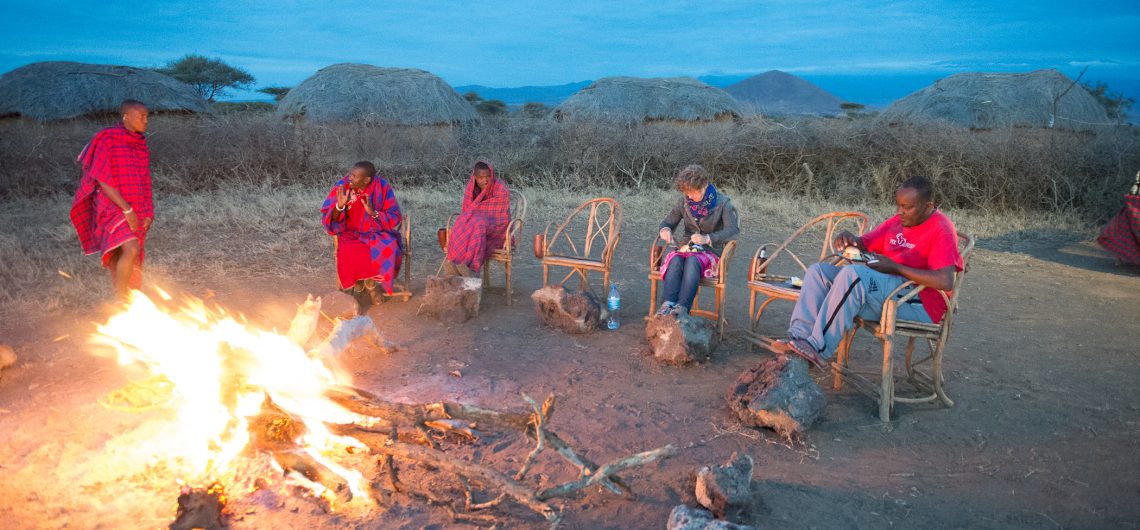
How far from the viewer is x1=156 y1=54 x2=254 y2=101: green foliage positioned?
84.1ft

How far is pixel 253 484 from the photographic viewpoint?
2.75 m

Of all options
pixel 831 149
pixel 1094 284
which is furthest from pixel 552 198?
pixel 1094 284

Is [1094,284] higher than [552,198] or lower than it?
lower

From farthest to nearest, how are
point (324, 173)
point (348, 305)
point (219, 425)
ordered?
point (324, 173)
point (348, 305)
point (219, 425)

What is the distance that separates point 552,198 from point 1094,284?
21.5ft

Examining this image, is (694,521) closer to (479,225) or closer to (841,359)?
(841,359)

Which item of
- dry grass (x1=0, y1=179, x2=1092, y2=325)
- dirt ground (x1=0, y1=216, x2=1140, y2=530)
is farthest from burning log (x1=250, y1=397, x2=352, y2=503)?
dry grass (x1=0, y1=179, x2=1092, y2=325)

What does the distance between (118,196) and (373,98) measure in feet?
31.3

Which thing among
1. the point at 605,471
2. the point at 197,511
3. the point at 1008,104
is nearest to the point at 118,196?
the point at 197,511

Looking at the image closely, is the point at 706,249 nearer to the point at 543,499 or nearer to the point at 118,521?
the point at 543,499

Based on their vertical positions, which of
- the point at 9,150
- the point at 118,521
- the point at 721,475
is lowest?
the point at 118,521

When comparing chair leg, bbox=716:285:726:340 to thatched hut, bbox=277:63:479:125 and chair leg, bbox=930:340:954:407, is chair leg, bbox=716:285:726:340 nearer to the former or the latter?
chair leg, bbox=930:340:954:407

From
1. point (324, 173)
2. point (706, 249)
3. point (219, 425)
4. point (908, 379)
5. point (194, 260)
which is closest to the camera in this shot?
point (219, 425)

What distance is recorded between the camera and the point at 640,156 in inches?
460
